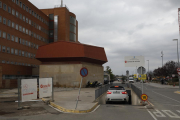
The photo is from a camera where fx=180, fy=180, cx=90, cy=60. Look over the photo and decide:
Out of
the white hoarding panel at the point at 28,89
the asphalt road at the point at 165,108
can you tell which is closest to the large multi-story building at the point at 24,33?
the white hoarding panel at the point at 28,89

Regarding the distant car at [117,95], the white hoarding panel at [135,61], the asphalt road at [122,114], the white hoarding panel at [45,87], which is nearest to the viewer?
the asphalt road at [122,114]

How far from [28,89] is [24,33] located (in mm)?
38301

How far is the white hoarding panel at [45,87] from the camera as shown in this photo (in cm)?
1382

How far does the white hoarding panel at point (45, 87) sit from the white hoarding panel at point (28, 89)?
107 cm

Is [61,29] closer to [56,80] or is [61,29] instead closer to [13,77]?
[13,77]

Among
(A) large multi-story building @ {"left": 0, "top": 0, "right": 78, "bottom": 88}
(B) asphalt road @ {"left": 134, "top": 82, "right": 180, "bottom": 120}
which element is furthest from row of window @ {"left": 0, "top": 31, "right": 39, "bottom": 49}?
(B) asphalt road @ {"left": 134, "top": 82, "right": 180, "bottom": 120}

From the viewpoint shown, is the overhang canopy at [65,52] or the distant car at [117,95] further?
the overhang canopy at [65,52]

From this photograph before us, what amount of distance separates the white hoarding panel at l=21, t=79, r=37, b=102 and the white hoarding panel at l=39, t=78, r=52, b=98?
107 centimetres

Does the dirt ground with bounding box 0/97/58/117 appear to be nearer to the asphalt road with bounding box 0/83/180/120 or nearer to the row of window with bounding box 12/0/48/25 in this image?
the asphalt road with bounding box 0/83/180/120

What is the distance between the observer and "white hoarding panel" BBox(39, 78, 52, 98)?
1382 centimetres

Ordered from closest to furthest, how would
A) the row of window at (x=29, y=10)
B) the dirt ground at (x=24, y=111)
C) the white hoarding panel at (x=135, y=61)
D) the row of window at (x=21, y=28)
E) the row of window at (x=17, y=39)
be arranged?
the dirt ground at (x=24, y=111) → the white hoarding panel at (x=135, y=61) → the row of window at (x=17, y=39) → the row of window at (x=21, y=28) → the row of window at (x=29, y=10)

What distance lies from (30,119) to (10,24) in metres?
37.5

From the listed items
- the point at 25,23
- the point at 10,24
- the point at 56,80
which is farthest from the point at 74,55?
the point at 25,23

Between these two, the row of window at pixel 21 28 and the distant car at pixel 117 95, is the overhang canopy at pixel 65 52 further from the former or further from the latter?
the distant car at pixel 117 95
